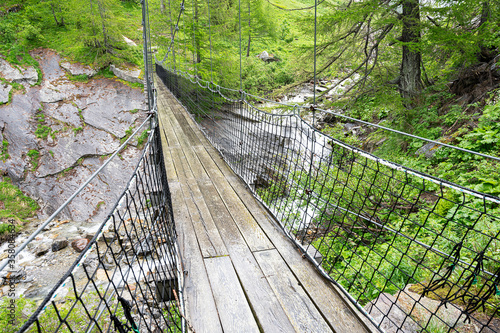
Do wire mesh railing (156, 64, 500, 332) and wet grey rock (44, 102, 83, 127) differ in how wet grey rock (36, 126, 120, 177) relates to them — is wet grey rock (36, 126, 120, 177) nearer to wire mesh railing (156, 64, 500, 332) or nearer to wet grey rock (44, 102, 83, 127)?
wet grey rock (44, 102, 83, 127)

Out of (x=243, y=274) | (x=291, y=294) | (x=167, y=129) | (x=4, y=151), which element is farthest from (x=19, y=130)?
(x=291, y=294)

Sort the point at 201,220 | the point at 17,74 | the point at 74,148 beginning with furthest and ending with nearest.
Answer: the point at 17,74 < the point at 74,148 < the point at 201,220

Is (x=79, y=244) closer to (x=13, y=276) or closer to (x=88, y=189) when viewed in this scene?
(x=13, y=276)

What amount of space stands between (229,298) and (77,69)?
11.1m

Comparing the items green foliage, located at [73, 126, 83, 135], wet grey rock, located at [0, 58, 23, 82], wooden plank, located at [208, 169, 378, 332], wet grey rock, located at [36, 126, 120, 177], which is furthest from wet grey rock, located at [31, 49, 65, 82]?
wooden plank, located at [208, 169, 378, 332]

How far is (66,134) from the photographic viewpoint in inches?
308

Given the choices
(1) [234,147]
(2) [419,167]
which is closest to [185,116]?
(1) [234,147]

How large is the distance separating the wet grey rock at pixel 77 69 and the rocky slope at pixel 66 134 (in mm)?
36

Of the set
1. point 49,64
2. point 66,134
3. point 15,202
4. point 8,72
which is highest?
point 49,64

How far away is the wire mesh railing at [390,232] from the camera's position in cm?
147

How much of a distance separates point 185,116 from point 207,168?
13.1 ft

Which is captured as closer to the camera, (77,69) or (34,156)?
(34,156)

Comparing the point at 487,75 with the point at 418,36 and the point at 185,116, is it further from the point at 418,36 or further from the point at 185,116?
the point at 185,116

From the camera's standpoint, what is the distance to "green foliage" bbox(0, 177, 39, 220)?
19.9 ft
